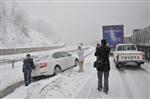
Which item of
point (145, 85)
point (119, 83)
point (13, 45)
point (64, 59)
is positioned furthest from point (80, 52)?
point (13, 45)

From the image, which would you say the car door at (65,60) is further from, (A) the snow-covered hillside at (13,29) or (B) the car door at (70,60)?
(A) the snow-covered hillside at (13,29)

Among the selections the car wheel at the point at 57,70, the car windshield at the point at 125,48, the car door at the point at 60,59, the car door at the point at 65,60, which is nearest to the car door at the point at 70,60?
the car door at the point at 65,60

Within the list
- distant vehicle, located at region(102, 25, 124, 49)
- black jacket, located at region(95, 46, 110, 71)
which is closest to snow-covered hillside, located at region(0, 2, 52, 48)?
distant vehicle, located at region(102, 25, 124, 49)

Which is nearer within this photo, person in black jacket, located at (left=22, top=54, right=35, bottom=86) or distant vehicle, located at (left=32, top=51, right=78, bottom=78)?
person in black jacket, located at (left=22, top=54, right=35, bottom=86)

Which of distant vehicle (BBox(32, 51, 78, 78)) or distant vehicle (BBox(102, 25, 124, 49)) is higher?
distant vehicle (BBox(102, 25, 124, 49))

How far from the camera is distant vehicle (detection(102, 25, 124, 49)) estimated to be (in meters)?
26.1

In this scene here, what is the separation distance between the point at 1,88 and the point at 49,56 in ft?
10.9

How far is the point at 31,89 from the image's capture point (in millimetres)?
8938

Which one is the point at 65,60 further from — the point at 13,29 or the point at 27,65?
the point at 13,29

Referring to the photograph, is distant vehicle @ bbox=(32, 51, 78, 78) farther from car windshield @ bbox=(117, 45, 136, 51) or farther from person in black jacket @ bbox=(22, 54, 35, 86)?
car windshield @ bbox=(117, 45, 136, 51)

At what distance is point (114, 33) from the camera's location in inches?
1042

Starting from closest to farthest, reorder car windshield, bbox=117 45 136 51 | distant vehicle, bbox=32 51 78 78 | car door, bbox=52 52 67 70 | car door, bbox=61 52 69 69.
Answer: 1. distant vehicle, bbox=32 51 78 78
2. car door, bbox=52 52 67 70
3. car door, bbox=61 52 69 69
4. car windshield, bbox=117 45 136 51

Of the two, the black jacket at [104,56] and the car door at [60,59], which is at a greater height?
the black jacket at [104,56]

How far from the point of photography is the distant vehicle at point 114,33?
85.5 ft
